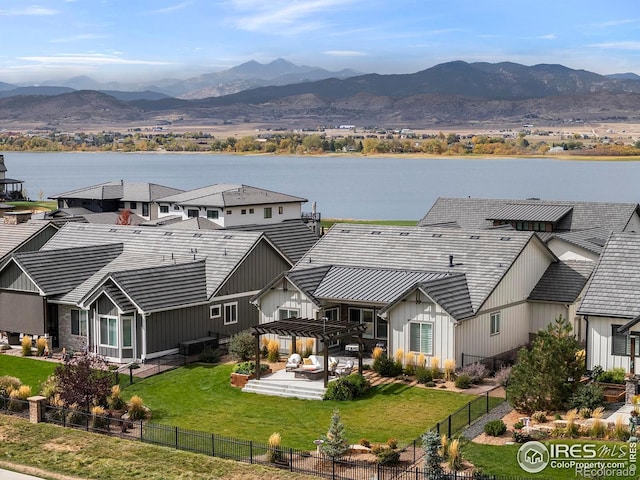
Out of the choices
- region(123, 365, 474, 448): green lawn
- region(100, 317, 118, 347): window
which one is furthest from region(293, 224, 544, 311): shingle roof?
region(100, 317, 118, 347): window

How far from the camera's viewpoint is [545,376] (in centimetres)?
2733

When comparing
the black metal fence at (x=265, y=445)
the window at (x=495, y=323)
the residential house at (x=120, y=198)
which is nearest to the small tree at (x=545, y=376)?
the black metal fence at (x=265, y=445)

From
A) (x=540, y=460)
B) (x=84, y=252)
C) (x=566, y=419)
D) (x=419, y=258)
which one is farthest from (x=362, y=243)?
(x=540, y=460)

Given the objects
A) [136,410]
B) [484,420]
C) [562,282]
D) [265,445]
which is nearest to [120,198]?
[562,282]

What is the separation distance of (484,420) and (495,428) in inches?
64.7

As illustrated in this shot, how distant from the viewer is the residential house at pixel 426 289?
3347cm

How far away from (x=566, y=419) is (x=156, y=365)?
15.1 meters

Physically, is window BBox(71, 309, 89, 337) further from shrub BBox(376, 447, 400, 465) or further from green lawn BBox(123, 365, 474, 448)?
shrub BBox(376, 447, 400, 465)

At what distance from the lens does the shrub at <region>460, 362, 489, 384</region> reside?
32.1m

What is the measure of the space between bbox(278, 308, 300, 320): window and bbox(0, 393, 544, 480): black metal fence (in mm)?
9261

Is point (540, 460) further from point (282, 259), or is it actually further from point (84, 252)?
point (84, 252)

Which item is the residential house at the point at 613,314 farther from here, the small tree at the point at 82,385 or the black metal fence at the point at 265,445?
the small tree at the point at 82,385

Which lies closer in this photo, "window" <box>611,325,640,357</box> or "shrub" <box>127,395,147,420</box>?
"shrub" <box>127,395,147,420</box>

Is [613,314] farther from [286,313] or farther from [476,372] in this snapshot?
[286,313]
